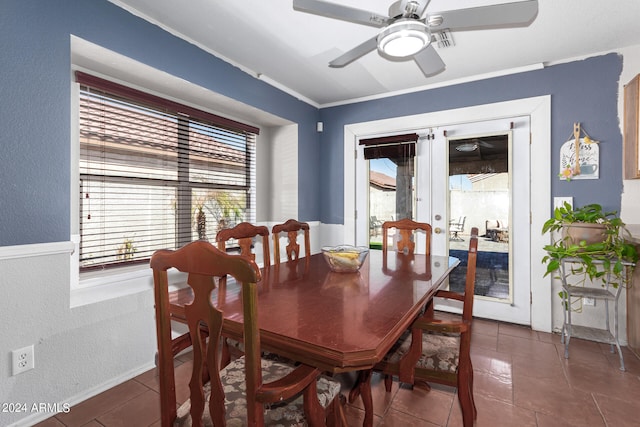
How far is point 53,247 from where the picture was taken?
1679 mm

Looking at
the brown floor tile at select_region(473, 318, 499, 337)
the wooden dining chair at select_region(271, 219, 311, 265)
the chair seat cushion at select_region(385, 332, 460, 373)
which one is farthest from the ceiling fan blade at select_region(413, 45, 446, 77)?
the brown floor tile at select_region(473, 318, 499, 337)

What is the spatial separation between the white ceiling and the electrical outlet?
2095 millimetres

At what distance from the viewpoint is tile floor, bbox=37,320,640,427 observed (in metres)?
1.67

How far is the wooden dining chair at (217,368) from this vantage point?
834 millimetres

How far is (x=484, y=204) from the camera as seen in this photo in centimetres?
312

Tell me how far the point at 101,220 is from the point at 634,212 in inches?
161

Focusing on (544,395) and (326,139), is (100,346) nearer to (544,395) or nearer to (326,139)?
(544,395)

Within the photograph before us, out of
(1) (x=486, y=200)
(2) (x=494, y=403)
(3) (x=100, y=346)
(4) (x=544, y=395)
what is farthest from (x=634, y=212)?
(3) (x=100, y=346)

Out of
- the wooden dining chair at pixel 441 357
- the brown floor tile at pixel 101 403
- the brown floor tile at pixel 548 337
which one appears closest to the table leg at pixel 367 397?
the wooden dining chair at pixel 441 357

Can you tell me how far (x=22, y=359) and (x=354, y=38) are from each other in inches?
114

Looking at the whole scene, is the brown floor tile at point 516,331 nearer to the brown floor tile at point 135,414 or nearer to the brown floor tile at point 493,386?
the brown floor tile at point 493,386

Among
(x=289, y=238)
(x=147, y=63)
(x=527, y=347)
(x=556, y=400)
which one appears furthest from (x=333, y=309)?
(x=527, y=347)

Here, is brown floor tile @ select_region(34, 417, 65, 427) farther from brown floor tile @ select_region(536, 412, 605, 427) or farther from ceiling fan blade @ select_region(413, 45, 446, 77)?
ceiling fan blade @ select_region(413, 45, 446, 77)

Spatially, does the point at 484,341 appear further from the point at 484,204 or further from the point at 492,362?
the point at 484,204
